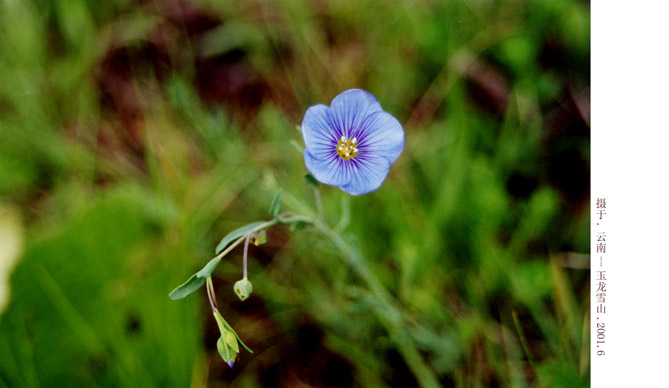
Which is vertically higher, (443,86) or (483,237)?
(443,86)

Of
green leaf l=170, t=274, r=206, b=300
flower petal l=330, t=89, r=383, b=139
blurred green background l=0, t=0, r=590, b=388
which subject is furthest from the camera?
blurred green background l=0, t=0, r=590, b=388

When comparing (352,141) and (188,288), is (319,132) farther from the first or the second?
(188,288)

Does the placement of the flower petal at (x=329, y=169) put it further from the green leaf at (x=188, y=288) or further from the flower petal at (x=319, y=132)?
the green leaf at (x=188, y=288)

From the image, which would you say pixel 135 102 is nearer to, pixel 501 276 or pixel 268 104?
pixel 268 104
